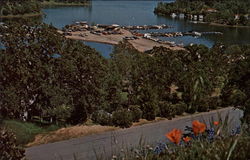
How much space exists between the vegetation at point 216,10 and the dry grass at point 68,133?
172 feet

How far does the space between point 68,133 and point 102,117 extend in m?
1.42

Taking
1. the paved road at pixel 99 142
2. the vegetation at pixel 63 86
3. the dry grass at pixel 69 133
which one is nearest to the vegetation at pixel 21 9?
the vegetation at pixel 63 86

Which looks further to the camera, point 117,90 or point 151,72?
point 151,72

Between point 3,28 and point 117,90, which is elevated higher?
point 3,28

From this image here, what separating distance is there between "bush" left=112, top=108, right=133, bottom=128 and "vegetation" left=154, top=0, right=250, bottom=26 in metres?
51.6

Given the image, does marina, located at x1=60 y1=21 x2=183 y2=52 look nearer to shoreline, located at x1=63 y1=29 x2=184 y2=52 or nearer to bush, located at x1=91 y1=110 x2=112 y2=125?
shoreline, located at x1=63 y1=29 x2=184 y2=52

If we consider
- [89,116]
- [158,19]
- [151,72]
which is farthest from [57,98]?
[158,19]

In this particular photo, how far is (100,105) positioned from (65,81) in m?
1.50

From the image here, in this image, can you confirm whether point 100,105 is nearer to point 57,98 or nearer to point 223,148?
point 57,98

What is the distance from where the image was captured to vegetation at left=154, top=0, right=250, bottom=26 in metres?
61.8

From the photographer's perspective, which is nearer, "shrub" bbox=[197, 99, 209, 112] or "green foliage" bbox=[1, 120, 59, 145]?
"green foliage" bbox=[1, 120, 59, 145]

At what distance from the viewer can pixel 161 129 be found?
38.0 ft

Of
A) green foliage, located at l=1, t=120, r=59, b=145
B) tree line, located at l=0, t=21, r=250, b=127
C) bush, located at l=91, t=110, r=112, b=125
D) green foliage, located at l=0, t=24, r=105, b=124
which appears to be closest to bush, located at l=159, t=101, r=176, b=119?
tree line, located at l=0, t=21, r=250, b=127

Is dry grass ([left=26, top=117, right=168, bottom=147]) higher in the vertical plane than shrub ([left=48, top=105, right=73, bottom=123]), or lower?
lower
